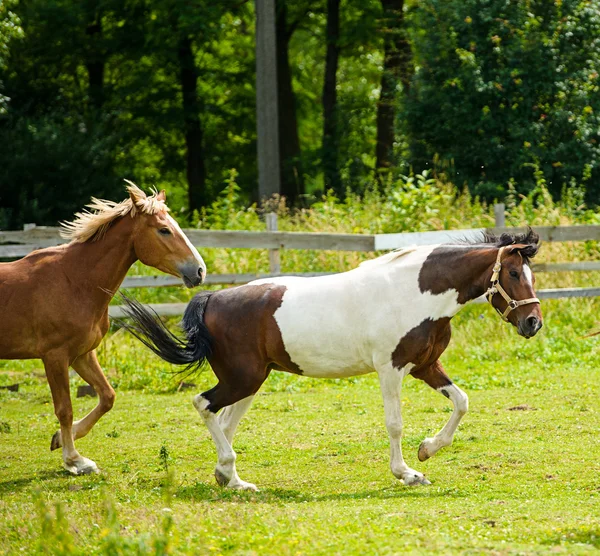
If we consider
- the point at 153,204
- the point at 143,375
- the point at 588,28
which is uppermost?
the point at 588,28

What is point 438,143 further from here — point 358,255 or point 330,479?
point 330,479

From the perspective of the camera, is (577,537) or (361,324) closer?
(577,537)

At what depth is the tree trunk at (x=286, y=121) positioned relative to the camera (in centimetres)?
2609

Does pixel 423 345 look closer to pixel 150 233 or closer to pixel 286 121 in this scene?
pixel 150 233

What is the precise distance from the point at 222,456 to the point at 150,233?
1.81m

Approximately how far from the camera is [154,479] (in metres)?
7.38

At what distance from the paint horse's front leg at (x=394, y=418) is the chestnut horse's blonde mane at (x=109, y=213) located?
2.19 metres

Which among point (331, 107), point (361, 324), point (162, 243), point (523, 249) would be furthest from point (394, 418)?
point (331, 107)

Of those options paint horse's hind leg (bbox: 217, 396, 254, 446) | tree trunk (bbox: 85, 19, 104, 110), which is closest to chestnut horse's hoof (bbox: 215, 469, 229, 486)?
paint horse's hind leg (bbox: 217, 396, 254, 446)

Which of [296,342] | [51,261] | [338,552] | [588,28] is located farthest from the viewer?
[588,28]

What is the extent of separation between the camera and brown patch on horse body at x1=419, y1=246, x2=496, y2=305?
702 centimetres

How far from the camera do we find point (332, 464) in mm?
7719

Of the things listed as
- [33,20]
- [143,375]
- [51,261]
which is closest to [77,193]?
[33,20]

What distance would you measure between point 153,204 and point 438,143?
13.6 meters
